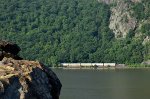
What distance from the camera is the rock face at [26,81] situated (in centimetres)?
1877

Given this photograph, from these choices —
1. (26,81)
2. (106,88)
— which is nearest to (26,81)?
(26,81)

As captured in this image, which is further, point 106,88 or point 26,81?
point 106,88

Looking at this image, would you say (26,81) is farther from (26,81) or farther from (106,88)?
(106,88)

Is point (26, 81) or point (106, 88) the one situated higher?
point (26, 81)

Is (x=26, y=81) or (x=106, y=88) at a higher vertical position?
(x=26, y=81)

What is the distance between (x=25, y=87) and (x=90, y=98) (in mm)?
56288

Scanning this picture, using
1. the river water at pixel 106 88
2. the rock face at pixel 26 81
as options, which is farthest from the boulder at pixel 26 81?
the river water at pixel 106 88

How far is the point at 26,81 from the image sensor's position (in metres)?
19.2

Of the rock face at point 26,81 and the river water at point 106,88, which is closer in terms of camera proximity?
the rock face at point 26,81

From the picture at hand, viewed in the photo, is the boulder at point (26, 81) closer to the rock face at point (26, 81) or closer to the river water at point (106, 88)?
the rock face at point (26, 81)

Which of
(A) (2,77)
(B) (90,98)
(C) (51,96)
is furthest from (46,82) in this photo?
(B) (90,98)

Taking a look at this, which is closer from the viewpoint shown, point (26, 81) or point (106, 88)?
point (26, 81)

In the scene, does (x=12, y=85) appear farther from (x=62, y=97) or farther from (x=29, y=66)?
(x=62, y=97)

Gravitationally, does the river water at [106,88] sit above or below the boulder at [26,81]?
below
